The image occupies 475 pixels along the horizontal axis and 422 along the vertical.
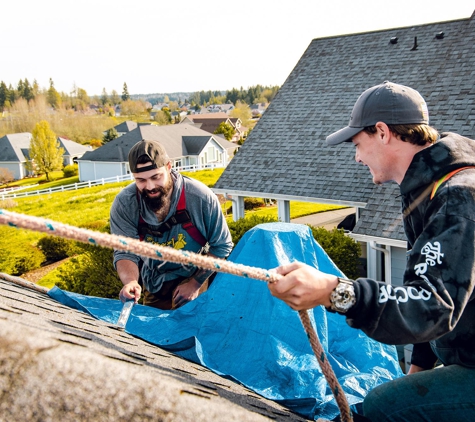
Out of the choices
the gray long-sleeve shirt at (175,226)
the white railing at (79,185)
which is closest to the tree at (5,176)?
the white railing at (79,185)

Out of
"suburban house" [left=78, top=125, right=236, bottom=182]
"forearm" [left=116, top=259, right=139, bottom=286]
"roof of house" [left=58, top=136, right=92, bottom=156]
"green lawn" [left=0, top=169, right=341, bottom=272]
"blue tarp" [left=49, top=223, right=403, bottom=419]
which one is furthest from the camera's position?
"roof of house" [left=58, top=136, right=92, bottom=156]

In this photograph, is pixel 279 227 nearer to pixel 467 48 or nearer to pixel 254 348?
pixel 254 348

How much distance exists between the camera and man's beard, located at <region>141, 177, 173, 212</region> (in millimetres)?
4352

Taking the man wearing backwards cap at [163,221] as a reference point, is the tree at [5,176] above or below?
→ below

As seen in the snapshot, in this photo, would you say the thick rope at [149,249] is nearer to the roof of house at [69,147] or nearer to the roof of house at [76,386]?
the roof of house at [76,386]

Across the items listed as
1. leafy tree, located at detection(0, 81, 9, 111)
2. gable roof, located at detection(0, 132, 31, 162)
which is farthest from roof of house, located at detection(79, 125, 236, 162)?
leafy tree, located at detection(0, 81, 9, 111)

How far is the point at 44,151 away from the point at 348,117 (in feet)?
185

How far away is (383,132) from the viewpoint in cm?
222

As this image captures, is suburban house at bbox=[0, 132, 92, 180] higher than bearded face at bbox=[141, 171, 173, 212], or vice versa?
bearded face at bbox=[141, 171, 173, 212]

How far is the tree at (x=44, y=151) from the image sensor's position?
208 ft

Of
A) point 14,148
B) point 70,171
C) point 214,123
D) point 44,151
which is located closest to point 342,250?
point 70,171

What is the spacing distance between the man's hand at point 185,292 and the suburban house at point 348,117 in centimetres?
769

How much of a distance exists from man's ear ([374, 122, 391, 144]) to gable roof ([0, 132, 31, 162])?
7302 cm

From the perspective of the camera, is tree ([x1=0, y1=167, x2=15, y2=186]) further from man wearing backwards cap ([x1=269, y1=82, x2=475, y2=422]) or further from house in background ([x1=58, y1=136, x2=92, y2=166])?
man wearing backwards cap ([x1=269, y1=82, x2=475, y2=422])
